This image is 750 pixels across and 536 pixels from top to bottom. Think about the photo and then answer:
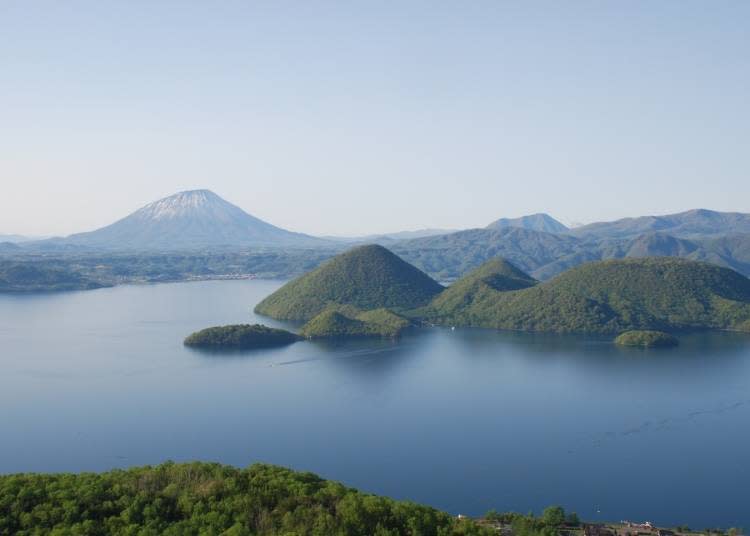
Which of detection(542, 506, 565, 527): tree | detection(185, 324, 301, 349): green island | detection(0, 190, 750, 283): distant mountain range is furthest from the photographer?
detection(0, 190, 750, 283): distant mountain range

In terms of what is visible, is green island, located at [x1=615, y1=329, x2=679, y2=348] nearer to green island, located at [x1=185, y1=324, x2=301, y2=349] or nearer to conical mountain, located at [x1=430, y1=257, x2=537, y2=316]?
conical mountain, located at [x1=430, y1=257, x2=537, y2=316]

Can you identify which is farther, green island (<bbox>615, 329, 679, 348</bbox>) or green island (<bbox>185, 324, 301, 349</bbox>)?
green island (<bbox>185, 324, 301, 349</bbox>)

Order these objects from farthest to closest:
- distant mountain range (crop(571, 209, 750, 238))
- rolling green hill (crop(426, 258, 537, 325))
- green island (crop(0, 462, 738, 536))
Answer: distant mountain range (crop(571, 209, 750, 238)) → rolling green hill (crop(426, 258, 537, 325)) → green island (crop(0, 462, 738, 536))

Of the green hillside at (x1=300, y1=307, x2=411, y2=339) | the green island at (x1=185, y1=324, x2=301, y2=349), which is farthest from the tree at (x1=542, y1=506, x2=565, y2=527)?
the green hillside at (x1=300, y1=307, x2=411, y2=339)

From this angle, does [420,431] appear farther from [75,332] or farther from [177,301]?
[177,301]

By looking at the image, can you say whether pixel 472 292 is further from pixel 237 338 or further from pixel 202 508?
pixel 202 508

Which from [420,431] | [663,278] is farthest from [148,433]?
[663,278]
